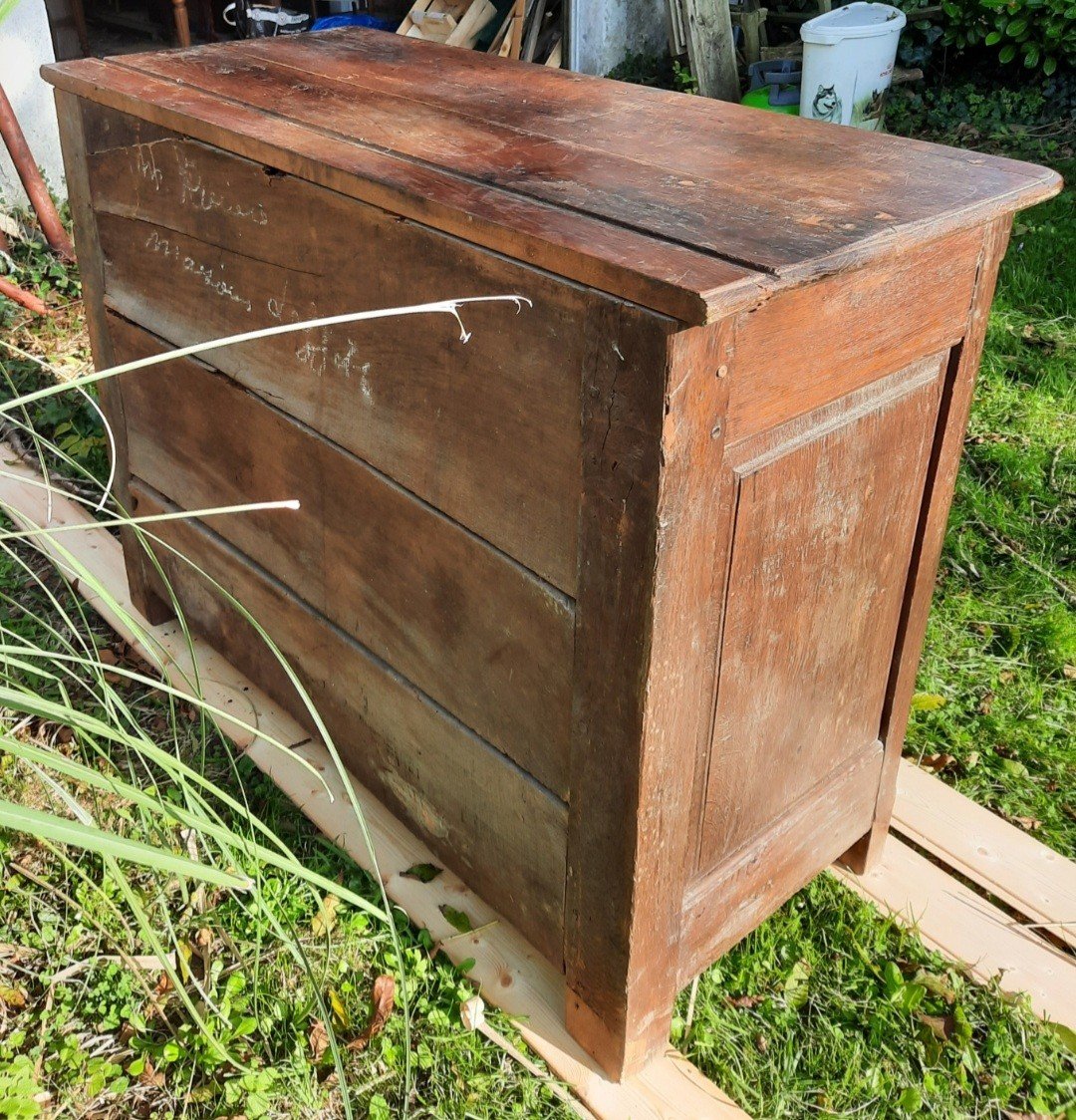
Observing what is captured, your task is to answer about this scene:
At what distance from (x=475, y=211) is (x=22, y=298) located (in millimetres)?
2851

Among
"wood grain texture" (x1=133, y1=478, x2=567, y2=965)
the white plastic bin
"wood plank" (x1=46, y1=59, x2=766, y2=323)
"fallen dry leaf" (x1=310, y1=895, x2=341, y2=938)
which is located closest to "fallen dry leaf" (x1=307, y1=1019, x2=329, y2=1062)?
"fallen dry leaf" (x1=310, y1=895, x2=341, y2=938)

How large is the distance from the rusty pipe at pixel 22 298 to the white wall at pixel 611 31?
2812 millimetres

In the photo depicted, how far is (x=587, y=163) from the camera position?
148 cm

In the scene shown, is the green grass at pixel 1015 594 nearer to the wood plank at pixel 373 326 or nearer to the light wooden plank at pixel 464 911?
the light wooden plank at pixel 464 911

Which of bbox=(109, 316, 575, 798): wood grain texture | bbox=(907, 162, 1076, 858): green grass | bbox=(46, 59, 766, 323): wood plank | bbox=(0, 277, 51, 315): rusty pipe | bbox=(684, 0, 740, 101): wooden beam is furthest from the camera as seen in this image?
bbox=(684, 0, 740, 101): wooden beam

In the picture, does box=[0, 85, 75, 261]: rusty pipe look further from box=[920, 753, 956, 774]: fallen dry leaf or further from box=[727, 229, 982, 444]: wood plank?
box=[727, 229, 982, 444]: wood plank

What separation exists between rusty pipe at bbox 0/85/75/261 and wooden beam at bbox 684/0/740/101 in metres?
2.95

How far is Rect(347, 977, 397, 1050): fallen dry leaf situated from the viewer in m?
1.67

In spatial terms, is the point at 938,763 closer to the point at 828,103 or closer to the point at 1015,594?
the point at 1015,594

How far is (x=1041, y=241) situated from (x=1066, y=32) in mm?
1839

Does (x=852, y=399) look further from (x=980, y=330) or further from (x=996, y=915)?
(x=996, y=915)

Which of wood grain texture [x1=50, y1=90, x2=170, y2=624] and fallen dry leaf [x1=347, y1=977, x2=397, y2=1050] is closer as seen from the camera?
fallen dry leaf [x1=347, y1=977, x2=397, y2=1050]

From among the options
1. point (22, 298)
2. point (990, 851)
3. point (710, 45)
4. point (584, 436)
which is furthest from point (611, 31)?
point (584, 436)

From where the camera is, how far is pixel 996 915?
1886 mm
